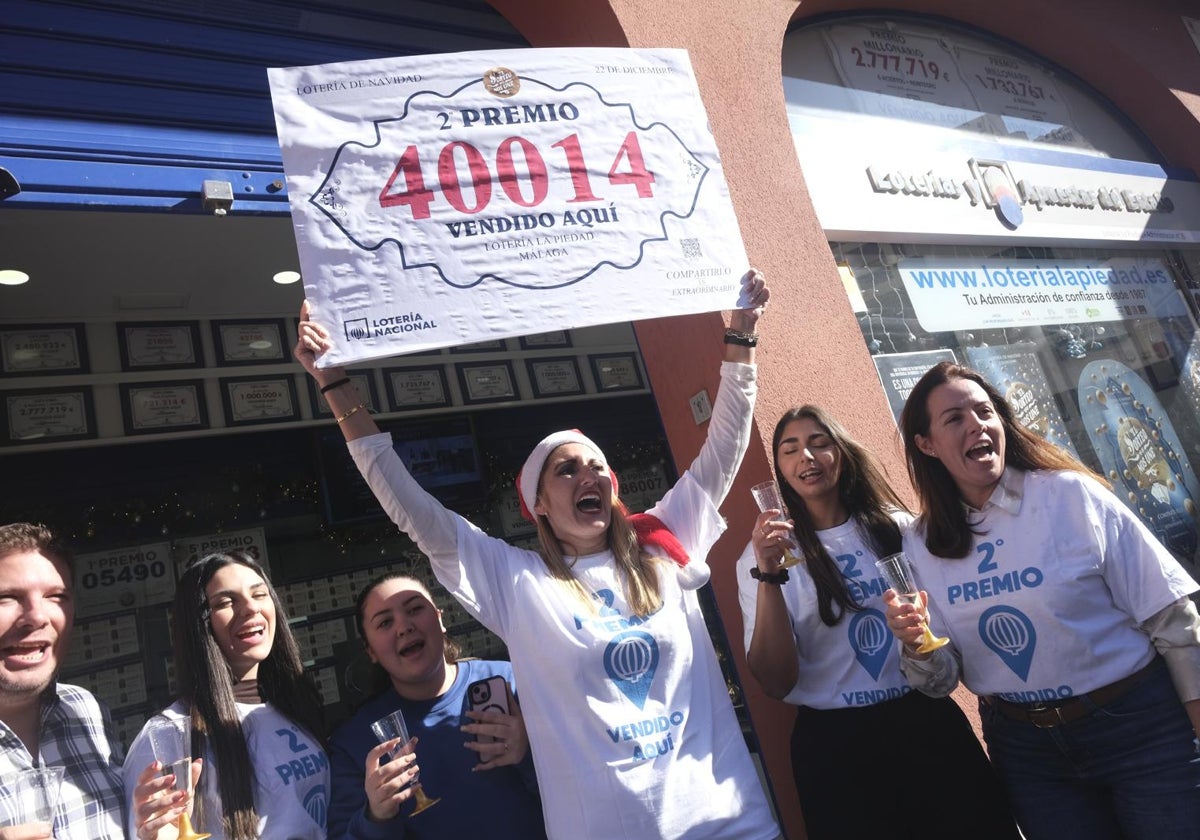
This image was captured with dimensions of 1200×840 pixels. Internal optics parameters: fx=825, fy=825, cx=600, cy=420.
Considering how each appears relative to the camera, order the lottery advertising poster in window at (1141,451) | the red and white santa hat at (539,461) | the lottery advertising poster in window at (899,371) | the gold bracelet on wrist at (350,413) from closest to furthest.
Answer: the gold bracelet on wrist at (350,413)
the red and white santa hat at (539,461)
the lottery advertising poster in window at (899,371)
the lottery advertising poster in window at (1141,451)

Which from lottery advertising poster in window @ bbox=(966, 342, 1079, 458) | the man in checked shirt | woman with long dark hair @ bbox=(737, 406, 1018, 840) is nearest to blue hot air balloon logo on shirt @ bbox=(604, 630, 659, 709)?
woman with long dark hair @ bbox=(737, 406, 1018, 840)

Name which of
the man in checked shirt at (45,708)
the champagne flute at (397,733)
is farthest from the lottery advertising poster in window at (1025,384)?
the man in checked shirt at (45,708)

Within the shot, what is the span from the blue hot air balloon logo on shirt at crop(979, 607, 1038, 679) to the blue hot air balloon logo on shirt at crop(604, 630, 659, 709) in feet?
3.18

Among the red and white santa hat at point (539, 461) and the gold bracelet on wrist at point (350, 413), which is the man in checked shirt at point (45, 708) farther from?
the red and white santa hat at point (539, 461)

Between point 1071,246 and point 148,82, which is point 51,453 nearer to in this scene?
point 148,82

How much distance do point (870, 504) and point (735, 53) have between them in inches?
105

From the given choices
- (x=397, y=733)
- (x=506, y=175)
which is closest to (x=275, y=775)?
(x=397, y=733)

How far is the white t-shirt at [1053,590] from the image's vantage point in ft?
7.24

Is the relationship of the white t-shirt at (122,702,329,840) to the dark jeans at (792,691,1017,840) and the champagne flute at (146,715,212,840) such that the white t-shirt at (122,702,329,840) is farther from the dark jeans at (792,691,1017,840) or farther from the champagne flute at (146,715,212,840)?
the dark jeans at (792,691,1017,840)

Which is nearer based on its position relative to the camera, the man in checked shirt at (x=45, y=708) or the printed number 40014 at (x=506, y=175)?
the man in checked shirt at (x=45, y=708)

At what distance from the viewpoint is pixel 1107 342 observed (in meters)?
5.54

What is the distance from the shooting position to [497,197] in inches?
104

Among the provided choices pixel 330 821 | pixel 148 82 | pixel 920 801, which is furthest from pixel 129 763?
pixel 148 82

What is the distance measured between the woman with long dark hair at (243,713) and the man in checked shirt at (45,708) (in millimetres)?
69
